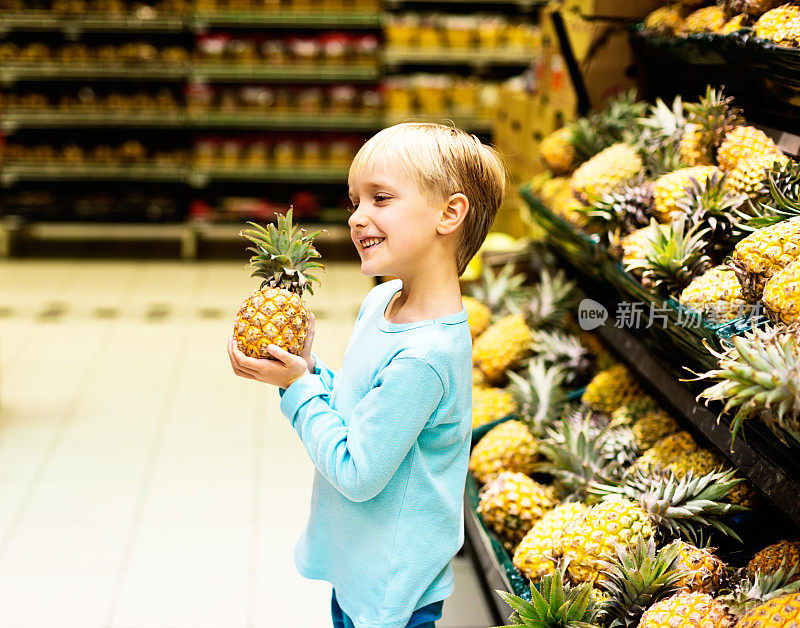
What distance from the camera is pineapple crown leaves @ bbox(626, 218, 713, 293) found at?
1908 millimetres

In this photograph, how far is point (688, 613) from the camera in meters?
1.47

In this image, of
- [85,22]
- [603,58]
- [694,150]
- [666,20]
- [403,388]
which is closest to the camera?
[403,388]

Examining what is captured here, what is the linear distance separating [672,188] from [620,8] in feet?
4.39

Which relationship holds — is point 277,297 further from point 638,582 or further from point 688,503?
point 688,503

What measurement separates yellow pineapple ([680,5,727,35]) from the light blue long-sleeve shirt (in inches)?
59.4


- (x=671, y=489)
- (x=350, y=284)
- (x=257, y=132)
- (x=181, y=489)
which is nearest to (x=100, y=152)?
(x=257, y=132)

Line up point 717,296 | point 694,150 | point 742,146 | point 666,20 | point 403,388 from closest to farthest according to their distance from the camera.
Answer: point 403,388 → point 717,296 → point 742,146 → point 694,150 → point 666,20

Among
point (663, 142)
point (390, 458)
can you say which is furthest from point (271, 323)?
point (663, 142)

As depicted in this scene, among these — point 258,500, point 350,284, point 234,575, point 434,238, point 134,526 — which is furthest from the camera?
point 350,284

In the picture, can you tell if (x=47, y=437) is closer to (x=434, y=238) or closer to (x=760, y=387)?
(x=434, y=238)

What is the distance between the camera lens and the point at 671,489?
1.81 m

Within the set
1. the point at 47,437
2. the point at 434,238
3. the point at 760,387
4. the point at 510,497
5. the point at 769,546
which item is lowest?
the point at 47,437

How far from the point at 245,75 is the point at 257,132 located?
567 millimetres

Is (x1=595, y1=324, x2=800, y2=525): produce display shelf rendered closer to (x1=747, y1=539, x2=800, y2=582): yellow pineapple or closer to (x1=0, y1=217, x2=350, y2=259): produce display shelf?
(x1=747, y1=539, x2=800, y2=582): yellow pineapple
